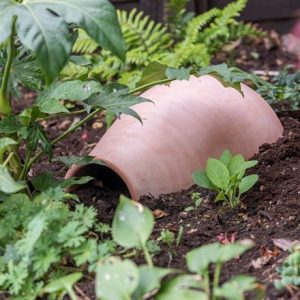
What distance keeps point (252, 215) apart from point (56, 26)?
0.86 m

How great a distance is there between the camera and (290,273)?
5.26ft

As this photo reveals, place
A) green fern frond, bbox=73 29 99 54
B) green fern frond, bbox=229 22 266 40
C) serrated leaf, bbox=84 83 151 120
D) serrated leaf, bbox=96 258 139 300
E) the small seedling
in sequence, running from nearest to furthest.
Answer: serrated leaf, bbox=96 258 139 300 < serrated leaf, bbox=84 83 151 120 < the small seedling < green fern frond, bbox=73 29 99 54 < green fern frond, bbox=229 22 266 40

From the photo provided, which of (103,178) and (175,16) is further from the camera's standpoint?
(175,16)

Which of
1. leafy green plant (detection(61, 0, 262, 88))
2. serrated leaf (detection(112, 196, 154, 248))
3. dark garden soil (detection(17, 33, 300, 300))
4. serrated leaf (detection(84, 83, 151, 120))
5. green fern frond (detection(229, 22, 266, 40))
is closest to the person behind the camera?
serrated leaf (detection(112, 196, 154, 248))

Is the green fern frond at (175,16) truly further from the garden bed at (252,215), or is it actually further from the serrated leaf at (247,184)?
the serrated leaf at (247,184)

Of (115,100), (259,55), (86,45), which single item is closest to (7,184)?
(115,100)

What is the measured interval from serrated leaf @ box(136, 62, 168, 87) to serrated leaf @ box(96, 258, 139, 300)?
0.99 metres

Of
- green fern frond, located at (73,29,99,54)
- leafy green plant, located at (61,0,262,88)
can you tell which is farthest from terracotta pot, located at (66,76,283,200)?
green fern frond, located at (73,29,99,54)

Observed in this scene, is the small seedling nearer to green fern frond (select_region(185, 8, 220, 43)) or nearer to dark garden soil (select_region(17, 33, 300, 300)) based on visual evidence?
dark garden soil (select_region(17, 33, 300, 300))

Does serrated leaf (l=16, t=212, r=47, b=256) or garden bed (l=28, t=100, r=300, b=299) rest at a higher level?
serrated leaf (l=16, t=212, r=47, b=256)

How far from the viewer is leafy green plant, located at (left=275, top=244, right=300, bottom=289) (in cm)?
158

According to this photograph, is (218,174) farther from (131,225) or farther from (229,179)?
(131,225)

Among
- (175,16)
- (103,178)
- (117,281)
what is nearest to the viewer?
(117,281)

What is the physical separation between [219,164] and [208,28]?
2120 mm
